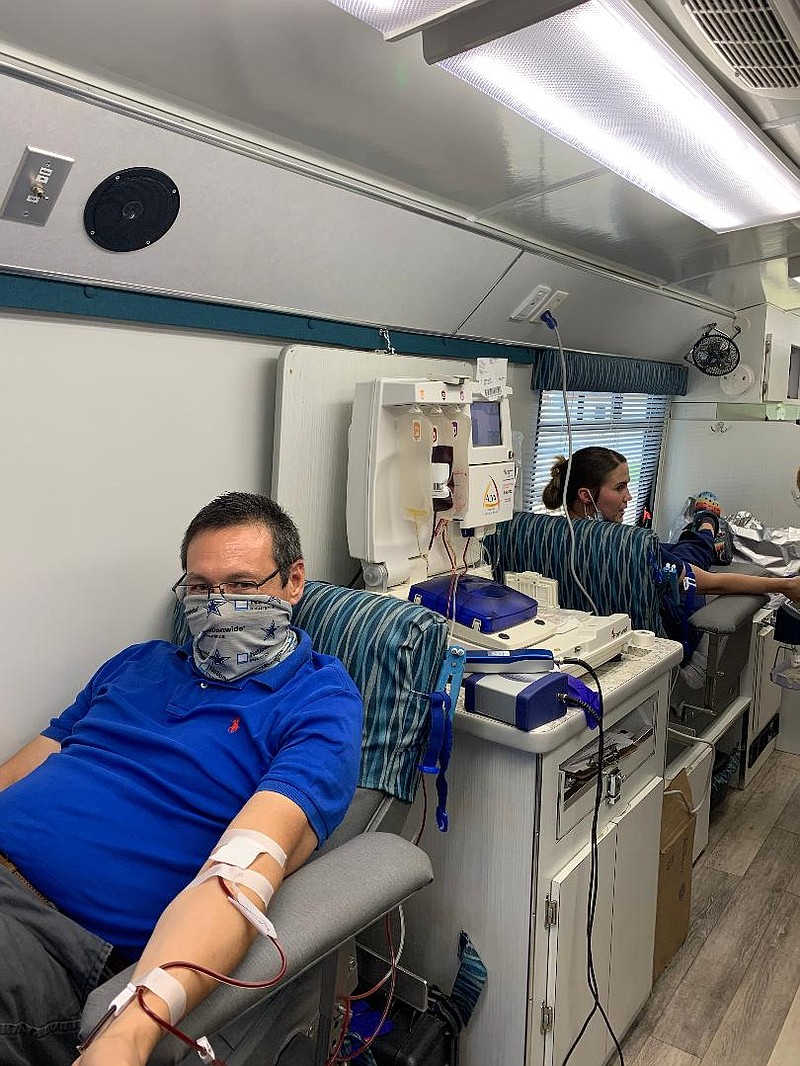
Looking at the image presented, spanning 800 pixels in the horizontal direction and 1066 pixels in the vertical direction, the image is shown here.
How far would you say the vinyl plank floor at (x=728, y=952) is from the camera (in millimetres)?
1993

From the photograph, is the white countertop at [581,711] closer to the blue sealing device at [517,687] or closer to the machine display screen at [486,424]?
the blue sealing device at [517,687]

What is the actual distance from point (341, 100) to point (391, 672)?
110 cm

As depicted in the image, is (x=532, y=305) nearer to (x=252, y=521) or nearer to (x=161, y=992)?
(x=252, y=521)

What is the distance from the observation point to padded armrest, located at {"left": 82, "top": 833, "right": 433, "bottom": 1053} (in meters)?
1.02

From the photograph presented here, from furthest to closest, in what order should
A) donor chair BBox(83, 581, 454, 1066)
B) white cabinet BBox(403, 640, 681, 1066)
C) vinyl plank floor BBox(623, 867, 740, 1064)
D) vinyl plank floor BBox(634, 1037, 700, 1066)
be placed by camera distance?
vinyl plank floor BBox(623, 867, 740, 1064), vinyl plank floor BBox(634, 1037, 700, 1066), white cabinet BBox(403, 640, 681, 1066), donor chair BBox(83, 581, 454, 1066)

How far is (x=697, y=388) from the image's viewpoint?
14.3 ft

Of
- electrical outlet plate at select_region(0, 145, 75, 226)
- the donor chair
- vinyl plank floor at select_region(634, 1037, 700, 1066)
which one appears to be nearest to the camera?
the donor chair

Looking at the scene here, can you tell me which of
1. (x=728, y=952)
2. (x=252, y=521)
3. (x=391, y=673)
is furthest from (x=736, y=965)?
(x=252, y=521)

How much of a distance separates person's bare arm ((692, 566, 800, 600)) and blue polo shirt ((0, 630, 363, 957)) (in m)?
1.71

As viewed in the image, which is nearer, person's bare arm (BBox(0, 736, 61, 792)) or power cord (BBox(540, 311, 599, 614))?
person's bare arm (BBox(0, 736, 61, 792))

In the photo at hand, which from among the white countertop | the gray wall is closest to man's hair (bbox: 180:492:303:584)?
the gray wall

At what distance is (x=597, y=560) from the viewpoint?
2.49 m

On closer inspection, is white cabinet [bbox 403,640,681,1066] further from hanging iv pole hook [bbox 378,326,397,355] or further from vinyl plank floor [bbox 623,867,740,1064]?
hanging iv pole hook [bbox 378,326,397,355]

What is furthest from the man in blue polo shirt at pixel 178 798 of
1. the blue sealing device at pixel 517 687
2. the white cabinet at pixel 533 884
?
the white cabinet at pixel 533 884
